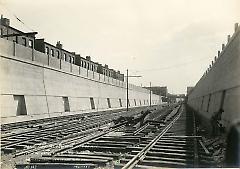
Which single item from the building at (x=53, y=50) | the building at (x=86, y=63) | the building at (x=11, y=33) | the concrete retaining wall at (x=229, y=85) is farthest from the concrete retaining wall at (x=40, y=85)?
the concrete retaining wall at (x=229, y=85)

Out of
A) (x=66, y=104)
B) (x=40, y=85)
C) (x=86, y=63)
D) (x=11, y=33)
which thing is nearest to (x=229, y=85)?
(x=40, y=85)

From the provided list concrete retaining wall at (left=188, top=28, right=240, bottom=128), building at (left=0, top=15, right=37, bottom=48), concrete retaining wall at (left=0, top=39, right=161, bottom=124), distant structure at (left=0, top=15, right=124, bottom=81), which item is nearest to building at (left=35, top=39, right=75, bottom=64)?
distant structure at (left=0, top=15, right=124, bottom=81)

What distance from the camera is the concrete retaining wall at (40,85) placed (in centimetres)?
2986

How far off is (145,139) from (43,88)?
22.8 metres

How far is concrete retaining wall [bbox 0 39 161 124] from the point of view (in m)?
29.9

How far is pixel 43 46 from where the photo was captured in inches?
2092

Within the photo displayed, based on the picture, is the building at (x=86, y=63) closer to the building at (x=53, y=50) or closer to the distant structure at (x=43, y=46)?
the distant structure at (x=43, y=46)

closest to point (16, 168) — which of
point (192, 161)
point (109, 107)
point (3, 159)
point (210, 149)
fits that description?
point (3, 159)

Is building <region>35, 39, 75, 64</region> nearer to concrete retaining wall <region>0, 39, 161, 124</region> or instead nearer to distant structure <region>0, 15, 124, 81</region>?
distant structure <region>0, 15, 124, 81</region>

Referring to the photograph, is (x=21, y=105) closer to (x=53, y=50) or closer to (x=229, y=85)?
(x=229, y=85)

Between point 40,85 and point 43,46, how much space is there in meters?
17.4

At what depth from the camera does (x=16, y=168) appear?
31.2ft

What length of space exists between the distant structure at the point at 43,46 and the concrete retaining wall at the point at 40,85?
7.31 ft

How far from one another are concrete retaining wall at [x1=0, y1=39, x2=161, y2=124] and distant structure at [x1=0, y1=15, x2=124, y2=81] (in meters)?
2.23
